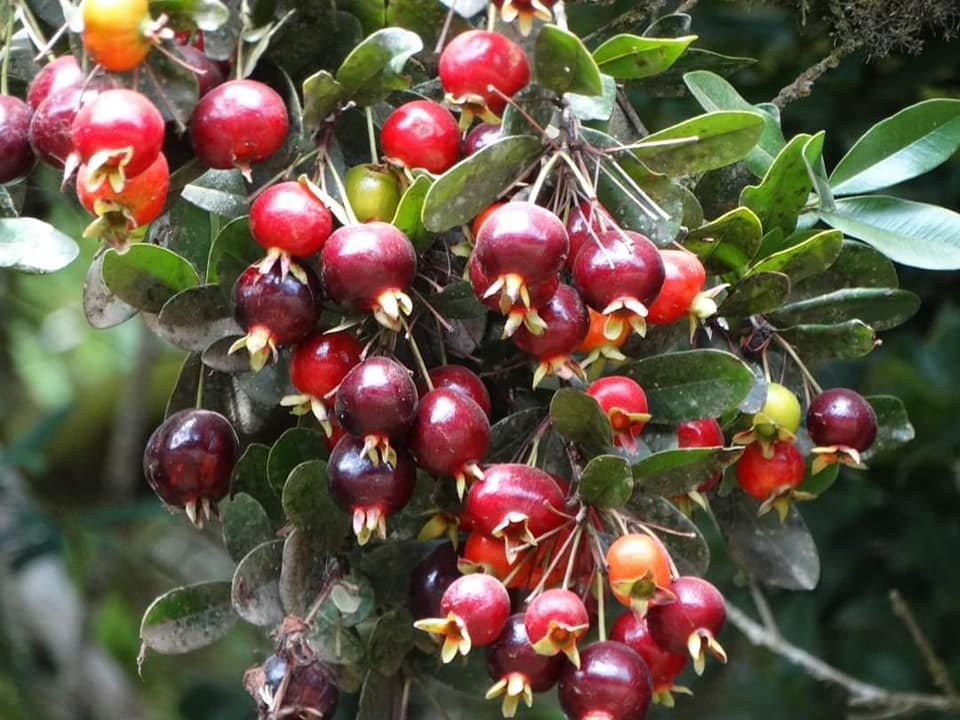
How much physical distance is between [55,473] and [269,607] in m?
2.11

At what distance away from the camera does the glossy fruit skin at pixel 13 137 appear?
0.82m

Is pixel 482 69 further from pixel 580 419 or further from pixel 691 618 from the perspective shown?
pixel 691 618

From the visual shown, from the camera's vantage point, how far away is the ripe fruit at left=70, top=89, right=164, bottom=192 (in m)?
0.72

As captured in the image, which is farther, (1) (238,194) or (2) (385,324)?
(1) (238,194)

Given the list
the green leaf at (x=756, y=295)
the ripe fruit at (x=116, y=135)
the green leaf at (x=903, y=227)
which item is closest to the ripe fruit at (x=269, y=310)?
the ripe fruit at (x=116, y=135)

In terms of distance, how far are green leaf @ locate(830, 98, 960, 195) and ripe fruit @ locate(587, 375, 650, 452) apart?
0.99 feet

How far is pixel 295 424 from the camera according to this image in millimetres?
1015

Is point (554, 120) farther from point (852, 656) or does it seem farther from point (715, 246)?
point (852, 656)

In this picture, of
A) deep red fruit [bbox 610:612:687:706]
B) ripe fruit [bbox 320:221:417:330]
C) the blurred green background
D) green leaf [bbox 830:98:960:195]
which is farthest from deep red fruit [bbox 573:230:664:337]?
the blurred green background

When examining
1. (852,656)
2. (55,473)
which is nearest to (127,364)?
(55,473)

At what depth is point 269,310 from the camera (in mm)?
806

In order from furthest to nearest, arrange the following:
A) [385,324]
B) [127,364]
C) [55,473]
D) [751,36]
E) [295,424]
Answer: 1. [127,364]
2. [55,473]
3. [751,36]
4. [295,424]
5. [385,324]

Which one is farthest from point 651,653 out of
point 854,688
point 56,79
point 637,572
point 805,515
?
point 805,515

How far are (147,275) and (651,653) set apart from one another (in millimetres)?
444
